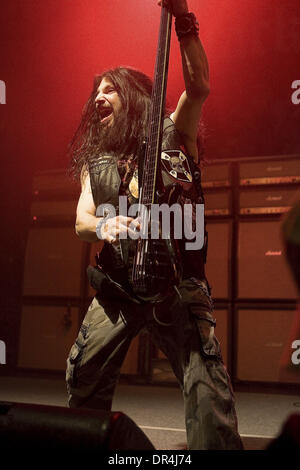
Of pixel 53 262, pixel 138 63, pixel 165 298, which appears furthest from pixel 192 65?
pixel 53 262

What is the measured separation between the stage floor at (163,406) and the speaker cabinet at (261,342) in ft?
0.50

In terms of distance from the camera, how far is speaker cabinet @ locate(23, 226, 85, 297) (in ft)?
13.4

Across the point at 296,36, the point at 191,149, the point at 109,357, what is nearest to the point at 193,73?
the point at 191,149

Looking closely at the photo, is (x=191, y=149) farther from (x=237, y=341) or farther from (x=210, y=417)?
(x=237, y=341)

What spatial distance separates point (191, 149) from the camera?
5.06 feet

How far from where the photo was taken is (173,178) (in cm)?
144

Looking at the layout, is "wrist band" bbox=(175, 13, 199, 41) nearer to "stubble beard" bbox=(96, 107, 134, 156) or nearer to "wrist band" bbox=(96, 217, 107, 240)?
"stubble beard" bbox=(96, 107, 134, 156)

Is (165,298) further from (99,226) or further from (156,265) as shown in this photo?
(99,226)

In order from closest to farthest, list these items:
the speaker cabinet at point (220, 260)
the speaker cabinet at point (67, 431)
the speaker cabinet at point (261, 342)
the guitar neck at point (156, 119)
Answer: the speaker cabinet at point (67, 431) → the guitar neck at point (156, 119) → the speaker cabinet at point (261, 342) → the speaker cabinet at point (220, 260)

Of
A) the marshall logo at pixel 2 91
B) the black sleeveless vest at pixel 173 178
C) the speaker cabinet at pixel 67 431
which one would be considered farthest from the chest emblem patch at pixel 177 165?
the marshall logo at pixel 2 91

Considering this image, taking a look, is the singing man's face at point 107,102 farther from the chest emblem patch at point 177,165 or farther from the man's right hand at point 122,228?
the man's right hand at point 122,228

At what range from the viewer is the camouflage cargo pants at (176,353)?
1.23m

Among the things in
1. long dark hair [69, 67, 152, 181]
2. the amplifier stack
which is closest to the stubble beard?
long dark hair [69, 67, 152, 181]

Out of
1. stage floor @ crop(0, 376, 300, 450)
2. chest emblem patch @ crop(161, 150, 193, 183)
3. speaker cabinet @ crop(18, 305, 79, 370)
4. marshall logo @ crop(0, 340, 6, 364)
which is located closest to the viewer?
chest emblem patch @ crop(161, 150, 193, 183)
